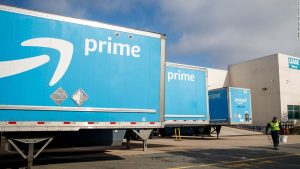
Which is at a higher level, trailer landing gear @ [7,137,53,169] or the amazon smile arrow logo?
the amazon smile arrow logo

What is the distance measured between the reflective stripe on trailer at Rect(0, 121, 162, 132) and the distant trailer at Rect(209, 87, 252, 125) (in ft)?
40.9

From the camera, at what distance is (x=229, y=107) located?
20.2 metres

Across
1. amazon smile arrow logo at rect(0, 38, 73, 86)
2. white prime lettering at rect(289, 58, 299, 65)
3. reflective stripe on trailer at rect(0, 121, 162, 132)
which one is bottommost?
reflective stripe on trailer at rect(0, 121, 162, 132)

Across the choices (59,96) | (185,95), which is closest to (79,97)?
(59,96)

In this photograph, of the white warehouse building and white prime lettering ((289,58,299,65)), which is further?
white prime lettering ((289,58,299,65))

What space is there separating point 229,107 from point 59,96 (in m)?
14.7

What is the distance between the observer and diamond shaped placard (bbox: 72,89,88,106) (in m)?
8.06

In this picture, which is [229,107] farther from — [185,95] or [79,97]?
[79,97]

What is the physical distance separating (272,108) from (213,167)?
33.8m

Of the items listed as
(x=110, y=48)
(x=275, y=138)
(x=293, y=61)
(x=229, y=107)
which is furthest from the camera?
(x=293, y=61)

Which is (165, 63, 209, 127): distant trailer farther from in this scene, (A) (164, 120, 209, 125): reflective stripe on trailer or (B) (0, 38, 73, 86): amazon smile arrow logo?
(B) (0, 38, 73, 86): amazon smile arrow logo

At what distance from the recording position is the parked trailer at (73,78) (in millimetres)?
7352

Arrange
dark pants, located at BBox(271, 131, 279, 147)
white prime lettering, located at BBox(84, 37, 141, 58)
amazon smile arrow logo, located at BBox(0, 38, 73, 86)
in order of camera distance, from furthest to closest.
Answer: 1. dark pants, located at BBox(271, 131, 279, 147)
2. white prime lettering, located at BBox(84, 37, 141, 58)
3. amazon smile arrow logo, located at BBox(0, 38, 73, 86)

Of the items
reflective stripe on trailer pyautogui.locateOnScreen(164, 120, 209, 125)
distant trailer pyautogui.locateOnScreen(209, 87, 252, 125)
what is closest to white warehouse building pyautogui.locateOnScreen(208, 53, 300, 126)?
distant trailer pyautogui.locateOnScreen(209, 87, 252, 125)
